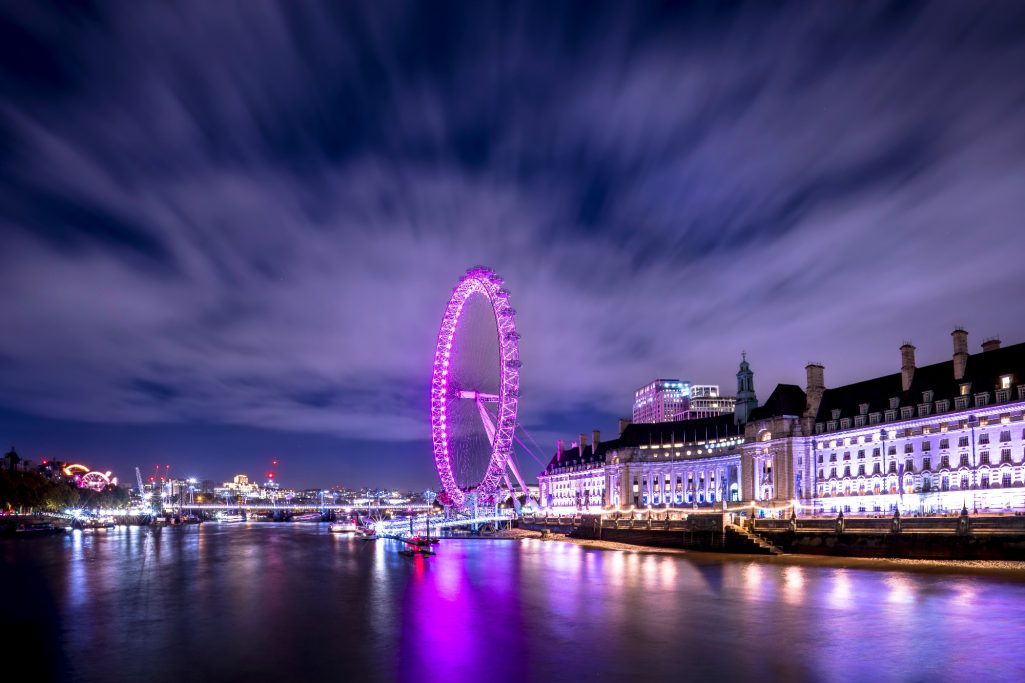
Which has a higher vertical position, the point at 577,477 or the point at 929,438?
the point at 929,438

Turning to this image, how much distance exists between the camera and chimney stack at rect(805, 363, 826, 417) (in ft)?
339

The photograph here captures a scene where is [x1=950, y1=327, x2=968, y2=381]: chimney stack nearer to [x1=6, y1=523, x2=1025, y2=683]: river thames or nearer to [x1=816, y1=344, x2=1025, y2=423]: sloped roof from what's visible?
[x1=816, y1=344, x2=1025, y2=423]: sloped roof

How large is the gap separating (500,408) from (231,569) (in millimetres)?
38659

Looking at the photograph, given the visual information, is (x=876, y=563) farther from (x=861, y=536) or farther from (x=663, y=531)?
(x=663, y=531)

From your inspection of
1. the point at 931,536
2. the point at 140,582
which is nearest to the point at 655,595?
the point at 931,536

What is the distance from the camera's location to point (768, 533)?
7569cm

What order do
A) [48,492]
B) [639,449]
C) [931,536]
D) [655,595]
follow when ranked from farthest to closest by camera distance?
[48,492] < [639,449] < [931,536] < [655,595]

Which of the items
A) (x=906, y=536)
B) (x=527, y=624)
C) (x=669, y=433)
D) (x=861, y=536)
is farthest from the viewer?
(x=669, y=433)

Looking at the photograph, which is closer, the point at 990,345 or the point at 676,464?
the point at 990,345

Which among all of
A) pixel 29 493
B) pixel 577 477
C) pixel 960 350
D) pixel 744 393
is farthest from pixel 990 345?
pixel 29 493

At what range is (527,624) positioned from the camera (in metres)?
38.8

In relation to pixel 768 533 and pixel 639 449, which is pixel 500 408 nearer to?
pixel 768 533

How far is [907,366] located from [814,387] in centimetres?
1604

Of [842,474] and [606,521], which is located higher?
[842,474]
